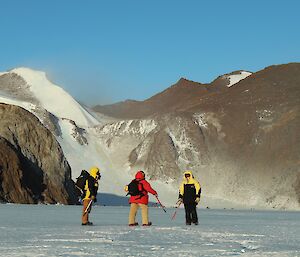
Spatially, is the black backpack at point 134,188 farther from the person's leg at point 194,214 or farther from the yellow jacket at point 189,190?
the person's leg at point 194,214

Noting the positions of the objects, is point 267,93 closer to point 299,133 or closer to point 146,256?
point 299,133

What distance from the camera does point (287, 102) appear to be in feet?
440

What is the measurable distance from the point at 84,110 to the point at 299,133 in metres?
66.7

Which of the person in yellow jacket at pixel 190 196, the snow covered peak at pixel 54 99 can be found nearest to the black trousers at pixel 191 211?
the person in yellow jacket at pixel 190 196

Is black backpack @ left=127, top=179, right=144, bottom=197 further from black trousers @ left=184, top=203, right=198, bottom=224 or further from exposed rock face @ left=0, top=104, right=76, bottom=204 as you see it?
exposed rock face @ left=0, top=104, right=76, bottom=204

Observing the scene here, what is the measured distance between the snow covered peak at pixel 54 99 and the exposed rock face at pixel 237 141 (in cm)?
1620

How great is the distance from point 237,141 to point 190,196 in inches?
4227

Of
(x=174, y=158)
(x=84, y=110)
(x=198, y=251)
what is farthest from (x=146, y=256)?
(x=84, y=110)

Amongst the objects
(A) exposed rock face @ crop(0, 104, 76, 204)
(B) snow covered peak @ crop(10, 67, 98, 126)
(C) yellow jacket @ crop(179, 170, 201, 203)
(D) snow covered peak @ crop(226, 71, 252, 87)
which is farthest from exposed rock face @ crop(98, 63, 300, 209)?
(C) yellow jacket @ crop(179, 170, 201, 203)

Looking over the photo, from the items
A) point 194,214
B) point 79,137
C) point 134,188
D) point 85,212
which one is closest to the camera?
point 85,212

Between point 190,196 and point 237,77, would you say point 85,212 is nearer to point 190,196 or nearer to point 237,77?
point 190,196

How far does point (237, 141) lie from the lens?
12825 cm

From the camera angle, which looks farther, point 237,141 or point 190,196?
point 237,141

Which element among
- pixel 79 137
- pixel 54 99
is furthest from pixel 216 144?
pixel 54 99
